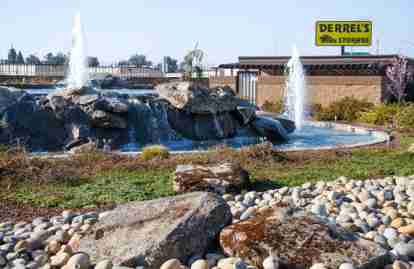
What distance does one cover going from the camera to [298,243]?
5.01 meters

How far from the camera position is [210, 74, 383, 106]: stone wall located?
28.6 m

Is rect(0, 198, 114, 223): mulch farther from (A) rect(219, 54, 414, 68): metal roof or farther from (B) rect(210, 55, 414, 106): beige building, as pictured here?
(A) rect(219, 54, 414, 68): metal roof

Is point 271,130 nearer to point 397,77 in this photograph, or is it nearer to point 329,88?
point 329,88

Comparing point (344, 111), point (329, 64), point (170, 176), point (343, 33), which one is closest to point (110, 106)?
point (170, 176)

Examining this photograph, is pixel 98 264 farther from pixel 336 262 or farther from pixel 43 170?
pixel 43 170

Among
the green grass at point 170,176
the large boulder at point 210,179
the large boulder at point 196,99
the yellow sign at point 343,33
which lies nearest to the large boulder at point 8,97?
the large boulder at point 196,99

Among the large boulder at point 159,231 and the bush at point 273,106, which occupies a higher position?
the bush at point 273,106

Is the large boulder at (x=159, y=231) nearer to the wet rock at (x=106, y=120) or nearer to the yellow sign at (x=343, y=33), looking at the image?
the wet rock at (x=106, y=120)

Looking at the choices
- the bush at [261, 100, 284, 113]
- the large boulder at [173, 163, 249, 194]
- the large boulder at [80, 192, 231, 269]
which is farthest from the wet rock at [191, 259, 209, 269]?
the bush at [261, 100, 284, 113]

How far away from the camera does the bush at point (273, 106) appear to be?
29.0 metres

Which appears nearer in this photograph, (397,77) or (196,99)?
(196,99)

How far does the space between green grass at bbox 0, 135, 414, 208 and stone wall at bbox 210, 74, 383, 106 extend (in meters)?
15.7

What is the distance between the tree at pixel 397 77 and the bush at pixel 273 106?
543cm

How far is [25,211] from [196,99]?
10.2m
